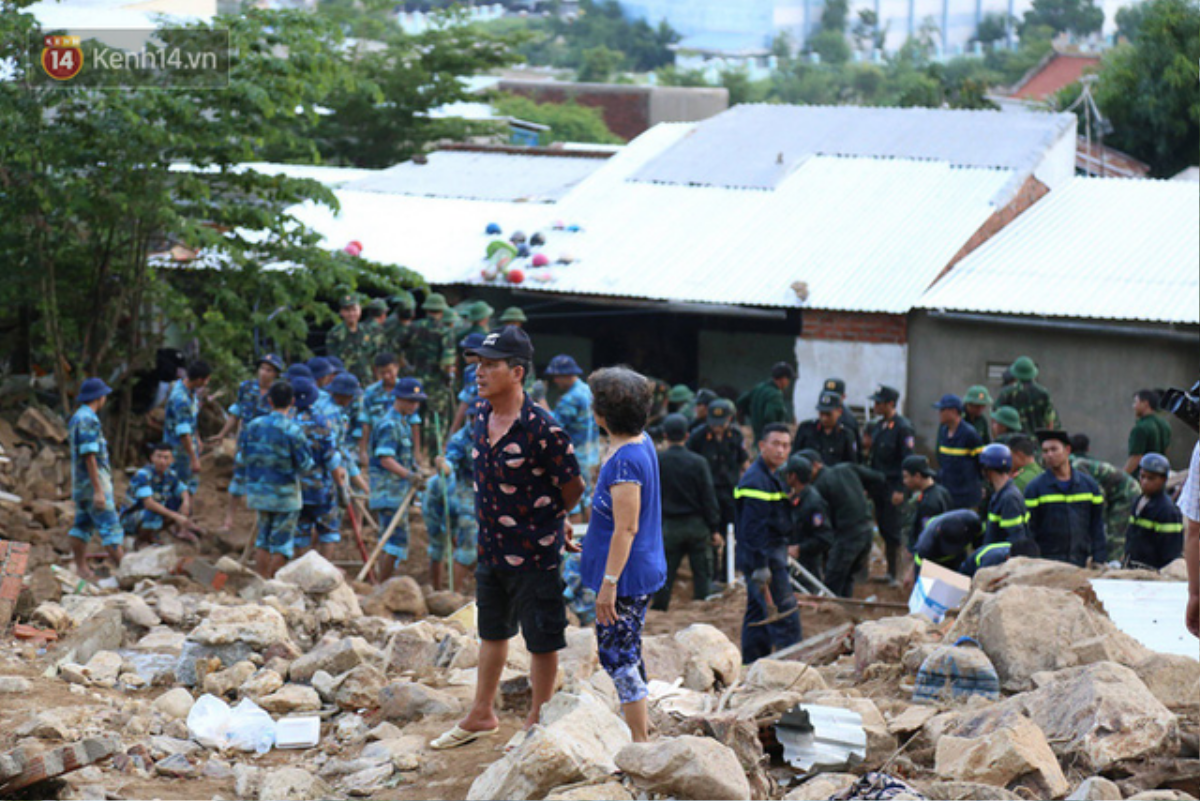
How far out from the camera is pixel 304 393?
10.9 m

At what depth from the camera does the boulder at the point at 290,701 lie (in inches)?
280

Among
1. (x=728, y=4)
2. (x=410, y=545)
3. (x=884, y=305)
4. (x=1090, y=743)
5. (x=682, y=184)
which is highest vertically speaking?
(x=728, y=4)

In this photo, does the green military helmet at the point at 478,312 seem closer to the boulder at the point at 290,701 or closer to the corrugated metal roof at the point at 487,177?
the corrugated metal roof at the point at 487,177

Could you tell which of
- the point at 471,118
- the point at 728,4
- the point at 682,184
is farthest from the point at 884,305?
the point at 728,4

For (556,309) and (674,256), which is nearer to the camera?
(674,256)

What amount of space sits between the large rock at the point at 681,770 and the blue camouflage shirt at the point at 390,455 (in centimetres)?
616

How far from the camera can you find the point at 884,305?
16469 millimetres

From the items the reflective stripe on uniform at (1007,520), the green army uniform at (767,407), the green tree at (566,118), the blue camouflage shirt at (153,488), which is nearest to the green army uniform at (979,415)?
the green army uniform at (767,407)

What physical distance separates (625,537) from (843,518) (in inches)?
213

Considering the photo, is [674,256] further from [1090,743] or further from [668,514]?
[1090,743]

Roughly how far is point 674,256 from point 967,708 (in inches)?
478

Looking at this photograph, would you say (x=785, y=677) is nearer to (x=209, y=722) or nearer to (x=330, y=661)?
(x=330, y=661)

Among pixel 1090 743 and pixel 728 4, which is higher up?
pixel 728 4

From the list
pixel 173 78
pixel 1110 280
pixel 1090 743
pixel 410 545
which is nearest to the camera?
pixel 1090 743
